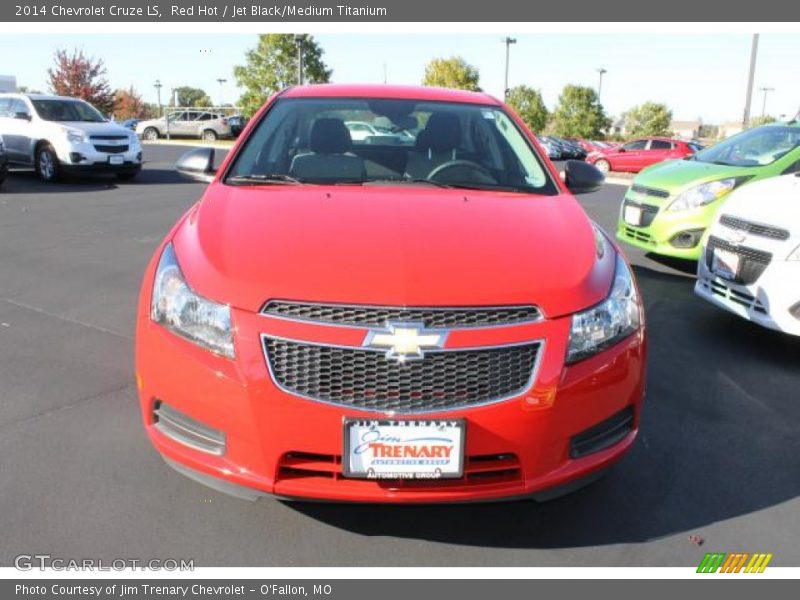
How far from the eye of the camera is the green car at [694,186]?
21.9ft

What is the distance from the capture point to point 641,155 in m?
25.6

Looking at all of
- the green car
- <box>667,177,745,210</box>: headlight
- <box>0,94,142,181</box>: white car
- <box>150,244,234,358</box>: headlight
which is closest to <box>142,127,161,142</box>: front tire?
<box>0,94,142,181</box>: white car

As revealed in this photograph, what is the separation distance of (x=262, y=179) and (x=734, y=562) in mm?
2481

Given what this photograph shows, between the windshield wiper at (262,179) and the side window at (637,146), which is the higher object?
the windshield wiper at (262,179)

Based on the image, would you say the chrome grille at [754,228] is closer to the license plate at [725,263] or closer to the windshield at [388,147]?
the license plate at [725,263]

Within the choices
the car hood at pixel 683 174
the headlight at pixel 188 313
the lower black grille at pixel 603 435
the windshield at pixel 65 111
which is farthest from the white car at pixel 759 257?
the windshield at pixel 65 111

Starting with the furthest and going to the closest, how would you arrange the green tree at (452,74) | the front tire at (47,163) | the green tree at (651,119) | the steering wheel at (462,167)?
the green tree at (651,119) → the green tree at (452,74) → the front tire at (47,163) → the steering wheel at (462,167)

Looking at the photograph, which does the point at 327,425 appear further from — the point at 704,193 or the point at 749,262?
the point at 704,193

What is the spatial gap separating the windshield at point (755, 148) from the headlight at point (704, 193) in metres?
0.51

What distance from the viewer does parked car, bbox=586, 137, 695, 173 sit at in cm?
2550

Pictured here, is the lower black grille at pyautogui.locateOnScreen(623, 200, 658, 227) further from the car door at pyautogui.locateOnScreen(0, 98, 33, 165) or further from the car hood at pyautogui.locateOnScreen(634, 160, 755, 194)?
the car door at pyautogui.locateOnScreen(0, 98, 33, 165)

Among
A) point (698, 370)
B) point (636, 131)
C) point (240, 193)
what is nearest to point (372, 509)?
point (240, 193)

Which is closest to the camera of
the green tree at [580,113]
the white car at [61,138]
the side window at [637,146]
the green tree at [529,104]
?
the white car at [61,138]
